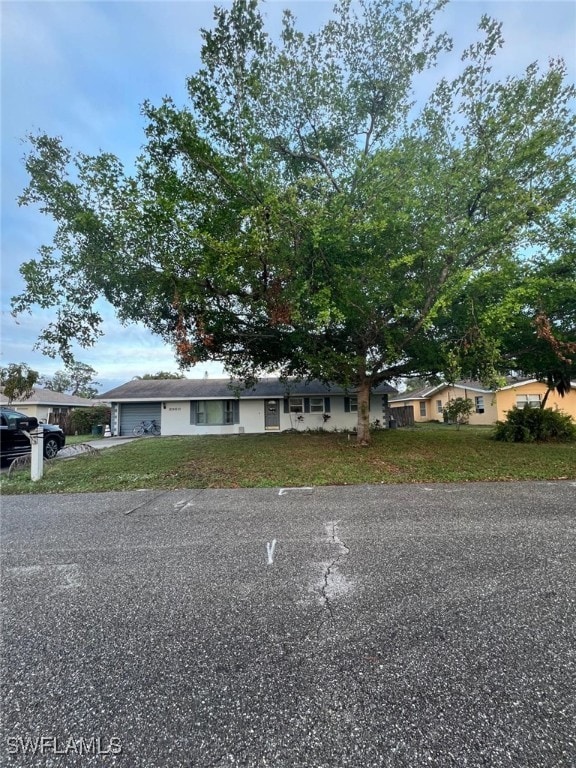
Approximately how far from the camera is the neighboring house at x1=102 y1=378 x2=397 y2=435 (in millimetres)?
18406

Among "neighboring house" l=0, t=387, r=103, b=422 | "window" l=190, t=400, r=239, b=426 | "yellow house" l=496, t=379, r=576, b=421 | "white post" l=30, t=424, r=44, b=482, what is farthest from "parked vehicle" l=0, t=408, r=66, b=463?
"yellow house" l=496, t=379, r=576, b=421

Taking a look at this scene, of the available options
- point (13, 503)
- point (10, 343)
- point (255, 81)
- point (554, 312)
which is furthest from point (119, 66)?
point (10, 343)

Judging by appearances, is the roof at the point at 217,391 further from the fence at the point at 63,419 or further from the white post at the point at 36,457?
the white post at the point at 36,457

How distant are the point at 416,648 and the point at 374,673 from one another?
362 millimetres

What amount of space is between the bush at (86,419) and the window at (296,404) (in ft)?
41.4

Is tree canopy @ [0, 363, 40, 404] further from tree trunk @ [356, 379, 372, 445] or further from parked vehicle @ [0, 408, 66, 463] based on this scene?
tree trunk @ [356, 379, 372, 445]

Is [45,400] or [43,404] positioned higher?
[45,400]

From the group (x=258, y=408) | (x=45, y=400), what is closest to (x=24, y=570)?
(x=258, y=408)

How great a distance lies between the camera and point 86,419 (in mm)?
22812

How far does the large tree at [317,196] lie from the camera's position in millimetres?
7516

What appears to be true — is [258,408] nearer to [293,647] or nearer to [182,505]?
[182,505]

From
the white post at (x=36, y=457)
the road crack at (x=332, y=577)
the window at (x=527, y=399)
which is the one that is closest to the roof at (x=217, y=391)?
the window at (x=527, y=399)

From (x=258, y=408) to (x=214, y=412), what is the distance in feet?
7.75

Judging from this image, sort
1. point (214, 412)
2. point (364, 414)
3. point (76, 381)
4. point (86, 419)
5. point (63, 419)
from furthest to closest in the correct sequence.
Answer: point (76, 381) < point (86, 419) < point (63, 419) < point (214, 412) < point (364, 414)
